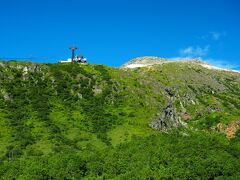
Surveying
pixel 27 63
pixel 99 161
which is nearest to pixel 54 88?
pixel 27 63

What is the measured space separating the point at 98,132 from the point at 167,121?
1341 inches

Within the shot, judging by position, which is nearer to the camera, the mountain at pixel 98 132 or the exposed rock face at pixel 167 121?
the mountain at pixel 98 132

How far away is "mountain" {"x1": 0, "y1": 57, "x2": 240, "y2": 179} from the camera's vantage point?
103312 mm

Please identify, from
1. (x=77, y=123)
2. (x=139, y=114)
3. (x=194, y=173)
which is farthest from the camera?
(x=139, y=114)

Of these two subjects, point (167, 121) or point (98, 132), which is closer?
point (98, 132)

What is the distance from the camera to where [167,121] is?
577ft

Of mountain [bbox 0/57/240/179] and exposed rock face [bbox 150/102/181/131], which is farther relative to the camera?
exposed rock face [bbox 150/102/181/131]

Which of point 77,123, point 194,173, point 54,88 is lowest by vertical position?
point 194,173

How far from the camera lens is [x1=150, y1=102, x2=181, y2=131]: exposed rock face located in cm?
16588

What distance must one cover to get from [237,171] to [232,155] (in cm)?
1617

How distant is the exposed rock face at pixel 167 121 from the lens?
165875mm

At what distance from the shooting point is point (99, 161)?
10981cm

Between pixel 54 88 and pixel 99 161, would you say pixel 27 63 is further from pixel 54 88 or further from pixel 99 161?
pixel 99 161

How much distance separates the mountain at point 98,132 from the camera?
339ft
